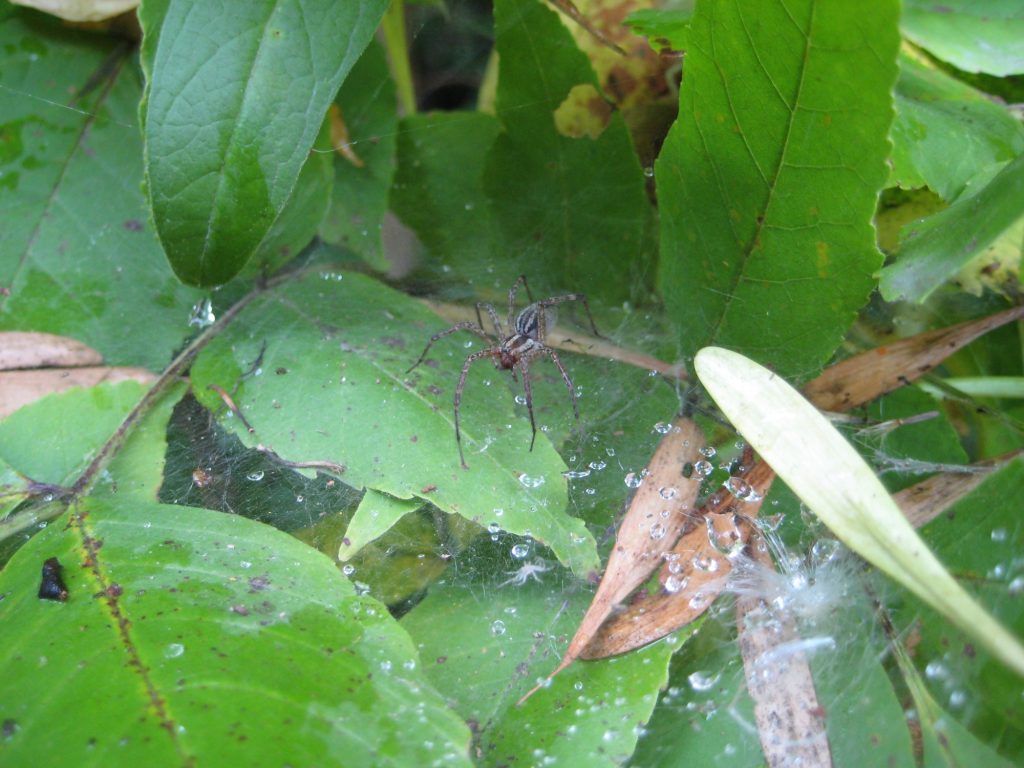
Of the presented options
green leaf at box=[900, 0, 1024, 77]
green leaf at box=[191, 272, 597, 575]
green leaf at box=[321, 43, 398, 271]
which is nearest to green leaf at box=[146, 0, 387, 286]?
green leaf at box=[191, 272, 597, 575]

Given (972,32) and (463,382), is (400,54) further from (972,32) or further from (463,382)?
(972,32)

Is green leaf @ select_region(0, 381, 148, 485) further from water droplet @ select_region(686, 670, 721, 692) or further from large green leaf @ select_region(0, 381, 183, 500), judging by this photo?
water droplet @ select_region(686, 670, 721, 692)

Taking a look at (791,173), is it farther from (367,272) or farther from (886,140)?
(367,272)

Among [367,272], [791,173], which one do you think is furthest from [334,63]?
[791,173]

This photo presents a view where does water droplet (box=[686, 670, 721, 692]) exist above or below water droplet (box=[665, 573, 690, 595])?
below

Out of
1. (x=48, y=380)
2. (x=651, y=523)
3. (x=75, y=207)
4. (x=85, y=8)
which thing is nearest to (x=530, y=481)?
(x=651, y=523)
